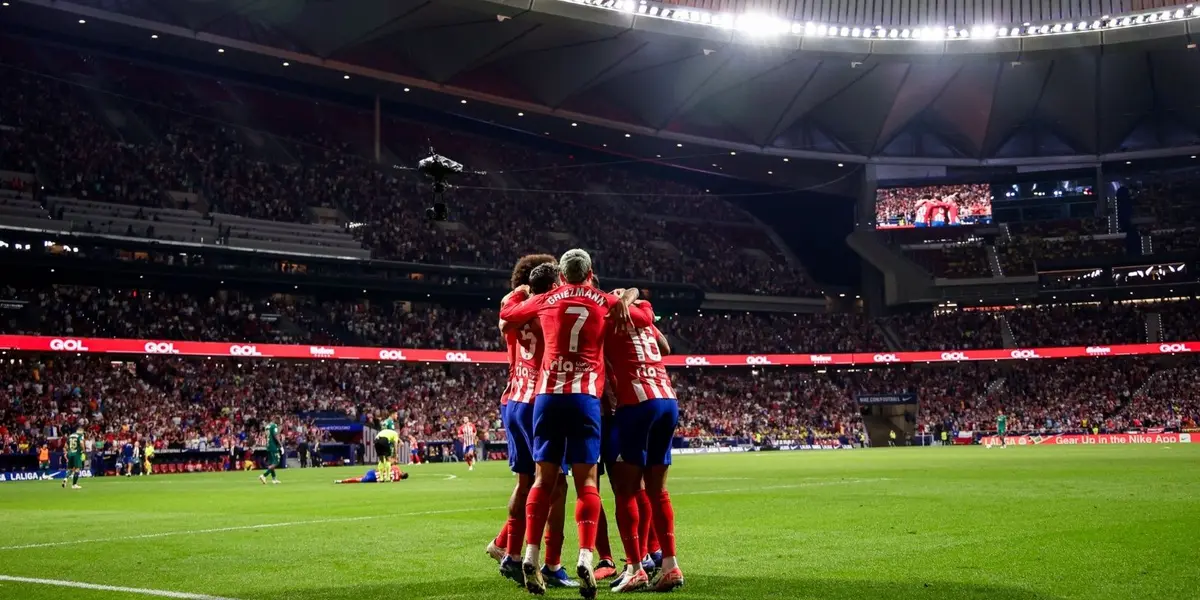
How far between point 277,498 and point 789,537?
13.2 meters

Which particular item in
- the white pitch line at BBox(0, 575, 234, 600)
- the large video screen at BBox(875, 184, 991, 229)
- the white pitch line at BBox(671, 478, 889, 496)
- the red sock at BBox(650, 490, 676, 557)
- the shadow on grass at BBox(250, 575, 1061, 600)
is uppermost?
the large video screen at BBox(875, 184, 991, 229)

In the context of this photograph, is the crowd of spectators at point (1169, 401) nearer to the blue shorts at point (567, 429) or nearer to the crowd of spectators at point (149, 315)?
the crowd of spectators at point (149, 315)

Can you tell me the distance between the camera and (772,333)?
72.3 metres

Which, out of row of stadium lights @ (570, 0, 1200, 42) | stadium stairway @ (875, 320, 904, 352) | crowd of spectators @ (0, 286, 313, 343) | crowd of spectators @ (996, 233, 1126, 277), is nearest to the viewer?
crowd of spectators @ (0, 286, 313, 343)

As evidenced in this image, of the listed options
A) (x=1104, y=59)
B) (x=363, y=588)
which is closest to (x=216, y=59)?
(x=1104, y=59)

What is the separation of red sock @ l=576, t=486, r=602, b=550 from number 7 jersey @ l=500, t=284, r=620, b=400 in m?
0.72

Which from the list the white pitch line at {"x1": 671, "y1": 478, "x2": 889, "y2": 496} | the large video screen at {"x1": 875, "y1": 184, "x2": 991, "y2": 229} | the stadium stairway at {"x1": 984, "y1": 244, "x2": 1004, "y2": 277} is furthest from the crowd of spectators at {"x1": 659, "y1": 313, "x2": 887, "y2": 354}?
the white pitch line at {"x1": 671, "y1": 478, "x2": 889, "y2": 496}

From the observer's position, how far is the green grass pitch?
7.97 meters

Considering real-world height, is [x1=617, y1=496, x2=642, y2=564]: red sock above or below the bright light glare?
below

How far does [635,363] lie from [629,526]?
1.27 metres

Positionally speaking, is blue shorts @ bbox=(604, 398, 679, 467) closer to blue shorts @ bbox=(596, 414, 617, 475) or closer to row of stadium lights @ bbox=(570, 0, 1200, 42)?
blue shorts @ bbox=(596, 414, 617, 475)

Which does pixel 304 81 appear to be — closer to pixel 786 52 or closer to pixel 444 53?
pixel 444 53

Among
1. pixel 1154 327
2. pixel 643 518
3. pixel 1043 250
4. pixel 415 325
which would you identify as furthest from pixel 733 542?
pixel 1154 327

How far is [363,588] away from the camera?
8.23 metres
